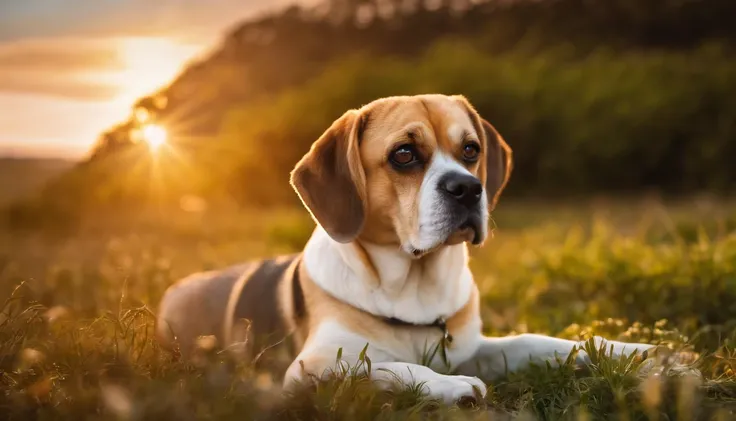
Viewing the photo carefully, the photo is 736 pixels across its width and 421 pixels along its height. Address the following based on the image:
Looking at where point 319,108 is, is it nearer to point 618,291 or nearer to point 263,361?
point 618,291

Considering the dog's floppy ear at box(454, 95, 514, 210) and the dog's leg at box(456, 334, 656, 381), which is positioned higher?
the dog's floppy ear at box(454, 95, 514, 210)

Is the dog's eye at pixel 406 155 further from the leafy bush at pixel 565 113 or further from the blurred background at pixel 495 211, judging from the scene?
the leafy bush at pixel 565 113

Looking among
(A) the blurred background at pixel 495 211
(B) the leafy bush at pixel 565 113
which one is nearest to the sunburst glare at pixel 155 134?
(A) the blurred background at pixel 495 211

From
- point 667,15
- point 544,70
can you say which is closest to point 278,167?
point 544,70

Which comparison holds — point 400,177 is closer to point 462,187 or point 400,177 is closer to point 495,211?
point 462,187

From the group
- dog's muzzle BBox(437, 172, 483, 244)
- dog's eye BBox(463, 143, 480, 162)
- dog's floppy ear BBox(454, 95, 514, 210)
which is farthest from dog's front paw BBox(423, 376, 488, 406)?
dog's floppy ear BBox(454, 95, 514, 210)

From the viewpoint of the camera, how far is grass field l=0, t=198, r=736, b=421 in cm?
307

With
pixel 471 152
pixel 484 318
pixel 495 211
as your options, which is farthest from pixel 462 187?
A: pixel 495 211

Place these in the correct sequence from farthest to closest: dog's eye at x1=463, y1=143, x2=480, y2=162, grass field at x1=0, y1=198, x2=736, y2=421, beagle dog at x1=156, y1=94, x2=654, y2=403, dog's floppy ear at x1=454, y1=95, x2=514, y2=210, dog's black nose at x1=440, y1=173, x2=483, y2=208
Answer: dog's floppy ear at x1=454, y1=95, x2=514, y2=210
dog's eye at x1=463, y1=143, x2=480, y2=162
beagle dog at x1=156, y1=94, x2=654, y2=403
dog's black nose at x1=440, y1=173, x2=483, y2=208
grass field at x1=0, y1=198, x2=736, y2=421

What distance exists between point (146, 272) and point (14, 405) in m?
3.91

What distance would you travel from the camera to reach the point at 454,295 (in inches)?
175

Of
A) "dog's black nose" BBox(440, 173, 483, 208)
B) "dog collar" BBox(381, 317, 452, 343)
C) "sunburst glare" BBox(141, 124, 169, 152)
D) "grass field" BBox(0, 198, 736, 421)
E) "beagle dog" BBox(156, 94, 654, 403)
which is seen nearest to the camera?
"grass field" BBox(0, 198, 736, 421)

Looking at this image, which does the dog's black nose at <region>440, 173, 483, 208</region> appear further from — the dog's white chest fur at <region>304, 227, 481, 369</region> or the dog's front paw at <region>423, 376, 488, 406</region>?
the dog's front paw at <region>423, 376, 488, 406</region>

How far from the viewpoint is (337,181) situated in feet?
14.4
